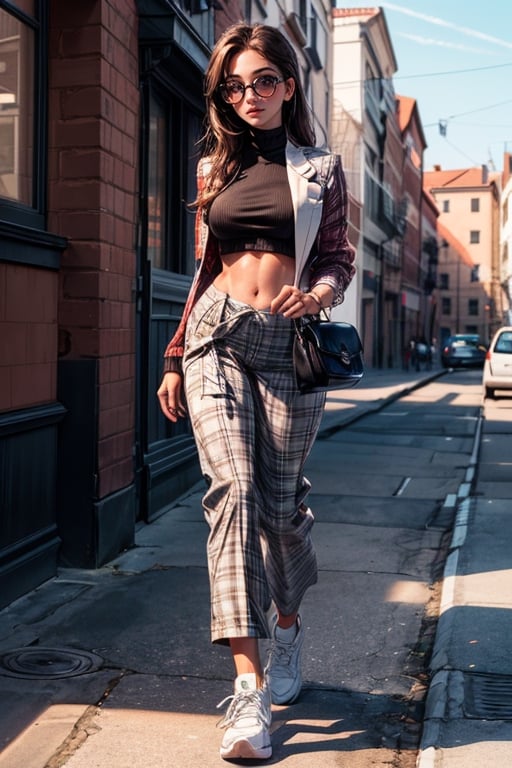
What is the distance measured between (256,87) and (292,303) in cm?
70

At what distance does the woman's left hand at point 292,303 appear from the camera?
2949mm

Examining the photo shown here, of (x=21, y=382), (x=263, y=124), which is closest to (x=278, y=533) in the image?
(x=263, y=124)

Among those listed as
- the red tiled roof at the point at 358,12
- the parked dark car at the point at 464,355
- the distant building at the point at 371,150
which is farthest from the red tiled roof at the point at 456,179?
the red tiled roof at the point at 358,12

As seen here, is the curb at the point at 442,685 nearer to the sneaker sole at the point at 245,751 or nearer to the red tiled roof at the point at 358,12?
the sneaker sole at the point at 245,751

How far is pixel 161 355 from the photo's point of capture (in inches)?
280

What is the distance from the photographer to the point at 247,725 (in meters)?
2.93

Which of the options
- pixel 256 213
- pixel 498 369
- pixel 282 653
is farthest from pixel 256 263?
pixel 498 369

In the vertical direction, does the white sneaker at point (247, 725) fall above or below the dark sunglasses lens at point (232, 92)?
below

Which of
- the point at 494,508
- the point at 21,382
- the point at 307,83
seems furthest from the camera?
the point at 307,83

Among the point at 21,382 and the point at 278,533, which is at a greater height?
the point at 21,382

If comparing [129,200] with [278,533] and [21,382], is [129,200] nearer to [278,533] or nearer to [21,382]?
[21,382]

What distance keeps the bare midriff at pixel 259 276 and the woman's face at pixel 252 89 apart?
419mm

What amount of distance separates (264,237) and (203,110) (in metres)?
5.27

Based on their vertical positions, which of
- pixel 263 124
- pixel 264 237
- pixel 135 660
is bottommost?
pixel 135 660
